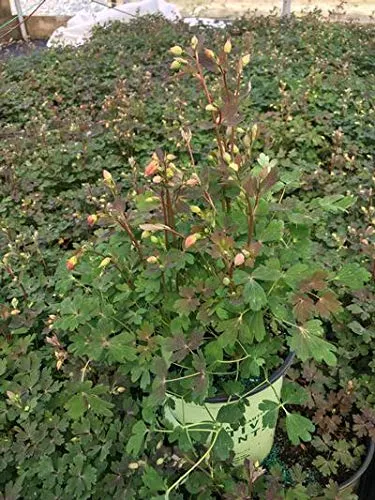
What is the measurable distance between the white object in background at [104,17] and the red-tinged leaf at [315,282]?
4077 mm

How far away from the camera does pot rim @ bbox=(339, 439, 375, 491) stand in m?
1.69

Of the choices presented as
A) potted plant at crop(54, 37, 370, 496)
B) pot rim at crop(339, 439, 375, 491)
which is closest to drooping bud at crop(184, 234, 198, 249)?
potted plant at crop(54, 37, 370, 496)

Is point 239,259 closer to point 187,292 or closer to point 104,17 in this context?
point 187,292

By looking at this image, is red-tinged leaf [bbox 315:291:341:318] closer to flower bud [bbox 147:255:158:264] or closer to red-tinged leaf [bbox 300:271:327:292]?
red-tinged leaf [bbox 300:271:327:292]

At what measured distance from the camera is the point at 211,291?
1318 millimetres

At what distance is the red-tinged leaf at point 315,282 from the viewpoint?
4.11ft

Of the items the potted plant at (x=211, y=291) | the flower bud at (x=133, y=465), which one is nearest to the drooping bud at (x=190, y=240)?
the potted plant at (x=211, y=291)

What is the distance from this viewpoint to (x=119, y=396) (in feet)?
5.93

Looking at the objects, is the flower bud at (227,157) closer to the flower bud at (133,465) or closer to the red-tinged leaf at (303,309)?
the red-tinged leaf at (303,309)

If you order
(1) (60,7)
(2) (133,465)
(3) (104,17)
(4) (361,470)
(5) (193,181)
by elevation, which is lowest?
(4) (361,470)

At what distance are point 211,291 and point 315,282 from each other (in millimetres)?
240

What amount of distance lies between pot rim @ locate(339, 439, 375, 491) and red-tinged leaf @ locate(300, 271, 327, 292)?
0.75m

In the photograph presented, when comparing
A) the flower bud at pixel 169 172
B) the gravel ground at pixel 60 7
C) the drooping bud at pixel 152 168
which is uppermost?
the drooping bud at pixel 152 168

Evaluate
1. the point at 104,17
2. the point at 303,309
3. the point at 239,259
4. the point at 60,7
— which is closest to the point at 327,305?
the point at 303,309
